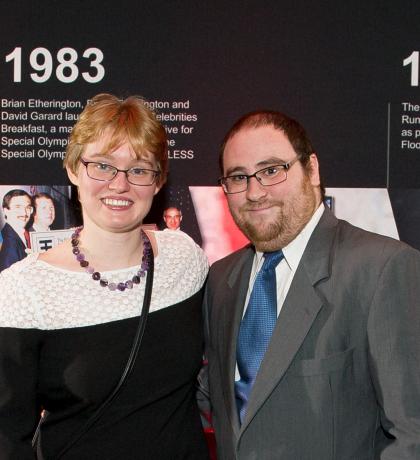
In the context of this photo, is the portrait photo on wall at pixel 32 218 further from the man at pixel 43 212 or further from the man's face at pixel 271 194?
the man's face at pixel 271 194

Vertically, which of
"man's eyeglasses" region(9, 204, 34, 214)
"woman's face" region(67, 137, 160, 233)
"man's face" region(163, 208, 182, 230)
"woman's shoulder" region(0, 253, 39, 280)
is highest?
"woman's face" region(67, 137, 160, 233)

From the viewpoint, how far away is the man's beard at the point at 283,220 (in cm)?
202

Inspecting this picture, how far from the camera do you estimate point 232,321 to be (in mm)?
2090

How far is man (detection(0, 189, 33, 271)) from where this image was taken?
303 cm

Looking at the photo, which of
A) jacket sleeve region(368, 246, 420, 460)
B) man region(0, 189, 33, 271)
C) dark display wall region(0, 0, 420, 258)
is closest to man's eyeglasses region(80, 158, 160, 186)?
jacket sleeve region(368, 246, 420, 460)

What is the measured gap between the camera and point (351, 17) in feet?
9.95

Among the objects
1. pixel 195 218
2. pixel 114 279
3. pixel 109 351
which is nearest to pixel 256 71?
pixel 195 218

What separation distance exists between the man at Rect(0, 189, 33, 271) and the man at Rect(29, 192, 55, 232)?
3 centimetres

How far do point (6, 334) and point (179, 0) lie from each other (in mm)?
1921

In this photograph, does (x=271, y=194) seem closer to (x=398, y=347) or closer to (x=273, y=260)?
(x=273, y=260)

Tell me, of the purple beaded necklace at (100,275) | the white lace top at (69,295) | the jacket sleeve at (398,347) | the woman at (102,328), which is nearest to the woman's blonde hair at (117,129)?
the woman at (102,328)

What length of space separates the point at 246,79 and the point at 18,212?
1294 mm

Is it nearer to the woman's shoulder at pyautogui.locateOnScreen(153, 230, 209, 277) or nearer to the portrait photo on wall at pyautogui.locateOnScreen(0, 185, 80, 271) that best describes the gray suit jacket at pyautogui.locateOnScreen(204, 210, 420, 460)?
the woman's shoulder at pyautogui.locateOnScreen(153, 230, 209, 277)

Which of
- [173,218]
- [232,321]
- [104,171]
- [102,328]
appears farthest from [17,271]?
[173,218]
